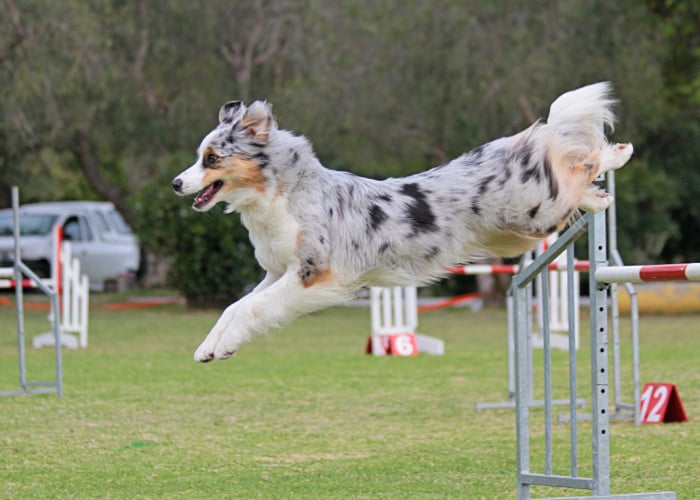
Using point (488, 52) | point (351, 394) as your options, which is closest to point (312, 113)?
point (488, 52)

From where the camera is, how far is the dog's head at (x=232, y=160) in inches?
197

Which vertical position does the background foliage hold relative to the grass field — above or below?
above

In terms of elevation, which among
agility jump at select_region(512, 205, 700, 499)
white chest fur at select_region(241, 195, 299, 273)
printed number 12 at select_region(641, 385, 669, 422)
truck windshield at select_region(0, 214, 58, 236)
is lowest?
truck windshield at select_region(0, 214, 58, 236)

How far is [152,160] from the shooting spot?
27.2 metres

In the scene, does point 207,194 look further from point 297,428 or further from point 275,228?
point 297,428

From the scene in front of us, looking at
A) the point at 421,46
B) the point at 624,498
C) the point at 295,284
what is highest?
the point at 421,46

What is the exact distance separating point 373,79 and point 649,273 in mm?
17135

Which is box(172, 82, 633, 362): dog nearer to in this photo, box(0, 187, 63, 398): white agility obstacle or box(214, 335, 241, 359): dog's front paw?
box(214, 335, 241, 359): dog's front paw

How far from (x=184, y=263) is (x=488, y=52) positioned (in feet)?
21.4

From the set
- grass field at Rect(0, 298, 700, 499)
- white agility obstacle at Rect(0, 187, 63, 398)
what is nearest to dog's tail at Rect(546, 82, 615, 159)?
grass field at Rect(0, 298, 700, 499)

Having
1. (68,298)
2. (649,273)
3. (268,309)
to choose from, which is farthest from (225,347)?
(68,298)

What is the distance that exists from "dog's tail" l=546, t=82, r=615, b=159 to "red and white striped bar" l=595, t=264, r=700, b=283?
1.85 feet

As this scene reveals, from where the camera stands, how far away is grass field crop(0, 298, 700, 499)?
7.11 meters

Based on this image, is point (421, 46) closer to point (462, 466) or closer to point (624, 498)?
point (462, 466)
